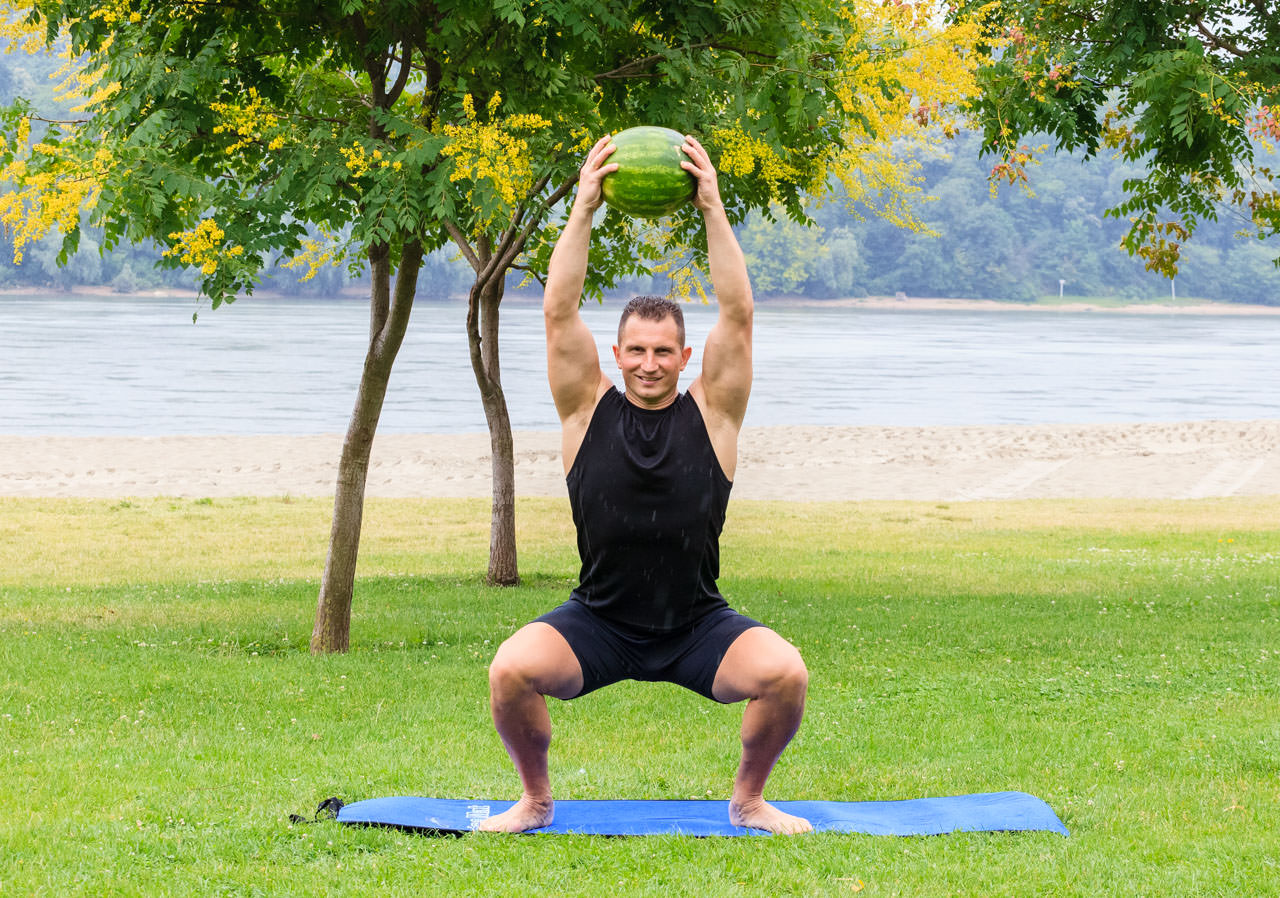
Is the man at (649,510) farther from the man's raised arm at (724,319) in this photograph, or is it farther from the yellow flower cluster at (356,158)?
the yellow flower cluster at (356,158)

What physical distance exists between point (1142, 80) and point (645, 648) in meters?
6.45

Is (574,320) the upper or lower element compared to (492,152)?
lower

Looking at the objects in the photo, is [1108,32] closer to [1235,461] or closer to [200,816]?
[200,816]

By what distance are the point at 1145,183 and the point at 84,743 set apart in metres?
10.4

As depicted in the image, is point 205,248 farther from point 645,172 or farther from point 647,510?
point 647,510

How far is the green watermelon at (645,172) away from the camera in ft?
16.9

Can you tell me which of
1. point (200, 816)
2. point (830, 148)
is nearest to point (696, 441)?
point (200, 816)

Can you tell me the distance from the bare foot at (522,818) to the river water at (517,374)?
99.2 feet

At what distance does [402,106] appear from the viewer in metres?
9.84

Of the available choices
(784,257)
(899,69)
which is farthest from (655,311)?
(784,257)

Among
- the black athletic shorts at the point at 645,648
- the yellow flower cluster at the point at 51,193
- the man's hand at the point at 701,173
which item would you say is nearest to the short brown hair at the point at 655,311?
the man's hand at the point at 701,173

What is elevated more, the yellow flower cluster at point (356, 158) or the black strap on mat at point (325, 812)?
the yellow flower cluster at point (356, 158)

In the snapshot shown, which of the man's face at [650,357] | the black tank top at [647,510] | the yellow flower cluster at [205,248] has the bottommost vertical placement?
the black tank top at [647,510]

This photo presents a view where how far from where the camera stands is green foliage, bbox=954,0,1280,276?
9742mm
